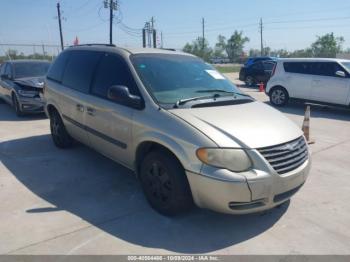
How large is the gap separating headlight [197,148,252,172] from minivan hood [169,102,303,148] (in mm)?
66

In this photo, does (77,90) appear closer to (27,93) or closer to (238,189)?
(238,189)

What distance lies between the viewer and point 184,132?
3.27m

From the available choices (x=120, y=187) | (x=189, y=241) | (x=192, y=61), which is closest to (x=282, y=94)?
(x=192, y=61)

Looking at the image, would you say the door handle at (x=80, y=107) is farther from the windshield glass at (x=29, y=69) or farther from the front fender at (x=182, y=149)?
the windshield glass at (x=29, y=69)

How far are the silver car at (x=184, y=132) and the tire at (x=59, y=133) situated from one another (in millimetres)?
823

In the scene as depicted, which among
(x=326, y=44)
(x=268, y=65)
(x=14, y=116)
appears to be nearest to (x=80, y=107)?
(x=14, y=116)

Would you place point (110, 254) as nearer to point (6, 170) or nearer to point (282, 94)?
point (6, 170)

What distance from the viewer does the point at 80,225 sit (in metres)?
3.45

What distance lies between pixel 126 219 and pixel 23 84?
6990 millimetres

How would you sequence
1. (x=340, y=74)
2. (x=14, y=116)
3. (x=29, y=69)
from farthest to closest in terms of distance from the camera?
(x=340, y=74) < (x=29, y=69) < (x=14, y=116)

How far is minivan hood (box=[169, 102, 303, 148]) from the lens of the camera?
10.4 feet

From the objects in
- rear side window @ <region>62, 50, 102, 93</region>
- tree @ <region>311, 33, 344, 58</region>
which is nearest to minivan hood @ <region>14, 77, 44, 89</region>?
rear side window @ <region>62, 50, 102, 93</region>

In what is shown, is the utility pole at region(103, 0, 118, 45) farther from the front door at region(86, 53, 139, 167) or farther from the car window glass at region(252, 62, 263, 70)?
the front door at region(86, 53, 139, 167)

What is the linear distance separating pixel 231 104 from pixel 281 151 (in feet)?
3.09
